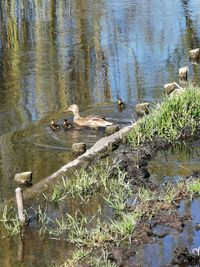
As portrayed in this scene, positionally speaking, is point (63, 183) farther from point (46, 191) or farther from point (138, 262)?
point (138, 262)

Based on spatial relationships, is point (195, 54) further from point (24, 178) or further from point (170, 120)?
point (24, 178)

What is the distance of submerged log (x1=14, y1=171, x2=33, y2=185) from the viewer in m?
9.67

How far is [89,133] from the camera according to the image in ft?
40.3

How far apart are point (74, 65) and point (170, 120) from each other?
7.23 m

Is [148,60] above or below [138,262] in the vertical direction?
above

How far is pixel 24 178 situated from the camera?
31.7 ft

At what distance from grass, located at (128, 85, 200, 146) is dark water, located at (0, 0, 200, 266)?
110cm

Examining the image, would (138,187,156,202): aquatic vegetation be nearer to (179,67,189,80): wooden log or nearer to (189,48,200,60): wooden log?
(179,67,189,80): wooden log

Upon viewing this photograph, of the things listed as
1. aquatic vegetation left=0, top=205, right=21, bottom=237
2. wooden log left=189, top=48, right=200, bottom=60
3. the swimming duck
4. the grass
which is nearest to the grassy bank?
aquatic vegetation left=0, top=205, right=21, bottom=237

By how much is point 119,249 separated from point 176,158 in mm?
3277

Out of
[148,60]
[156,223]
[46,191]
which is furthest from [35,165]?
[148,60]

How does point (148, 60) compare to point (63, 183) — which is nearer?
point (63, 183)

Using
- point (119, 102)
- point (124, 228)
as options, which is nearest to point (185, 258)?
point (124, 228)

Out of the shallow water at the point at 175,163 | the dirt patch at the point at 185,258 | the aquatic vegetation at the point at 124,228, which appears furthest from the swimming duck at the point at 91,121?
the dirt patch at the point at 185,258
